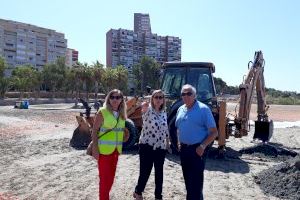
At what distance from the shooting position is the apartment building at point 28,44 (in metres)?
111

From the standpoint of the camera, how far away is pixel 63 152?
447 inches

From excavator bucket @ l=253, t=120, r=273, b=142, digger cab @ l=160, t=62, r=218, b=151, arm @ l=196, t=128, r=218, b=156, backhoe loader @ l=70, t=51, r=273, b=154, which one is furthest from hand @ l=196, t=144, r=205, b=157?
excavator bucket @ l=253, t=120, r=273, b=142

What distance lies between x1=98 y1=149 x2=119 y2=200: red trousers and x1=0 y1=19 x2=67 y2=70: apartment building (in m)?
105

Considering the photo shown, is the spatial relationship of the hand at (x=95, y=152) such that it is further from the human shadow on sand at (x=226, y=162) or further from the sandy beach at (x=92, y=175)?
the human shadow on sand at (x=226, y=162)

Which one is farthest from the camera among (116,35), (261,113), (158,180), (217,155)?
(116,35)

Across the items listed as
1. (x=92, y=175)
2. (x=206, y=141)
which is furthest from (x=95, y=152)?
(x=92, y=175)

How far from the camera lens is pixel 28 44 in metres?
117

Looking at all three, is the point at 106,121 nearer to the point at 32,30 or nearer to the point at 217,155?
the point at 217,155

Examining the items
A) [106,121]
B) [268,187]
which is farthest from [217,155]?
[106,121]

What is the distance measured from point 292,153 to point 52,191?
738 cm

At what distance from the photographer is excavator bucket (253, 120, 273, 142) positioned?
43.0 feet

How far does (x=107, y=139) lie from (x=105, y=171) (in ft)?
1.29

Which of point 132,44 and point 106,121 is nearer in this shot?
point 106,121

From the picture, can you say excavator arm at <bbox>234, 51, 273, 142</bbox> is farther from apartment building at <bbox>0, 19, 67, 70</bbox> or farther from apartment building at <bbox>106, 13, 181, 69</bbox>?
apartment building at <bbox>106, 13, 181, 69</bbox>
